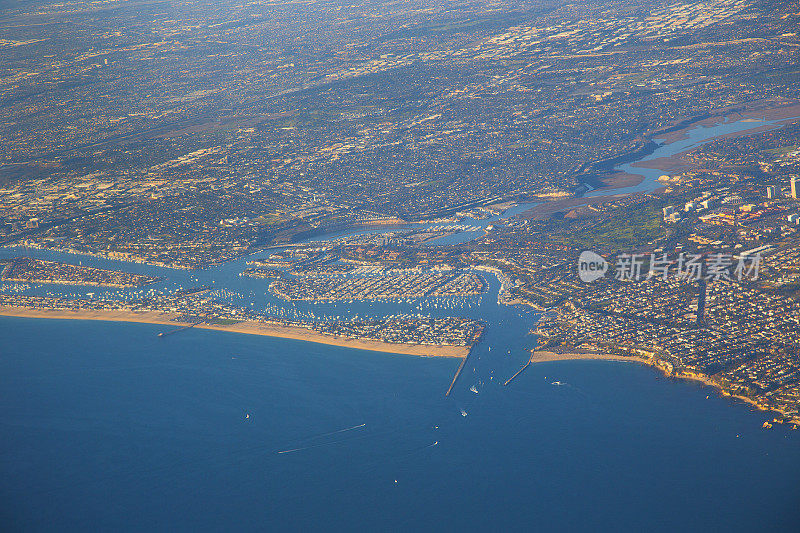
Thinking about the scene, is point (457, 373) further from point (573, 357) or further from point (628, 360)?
point (628, 360)

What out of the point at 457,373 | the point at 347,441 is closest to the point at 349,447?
the point at 347,441

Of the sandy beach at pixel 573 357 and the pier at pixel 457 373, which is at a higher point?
the pier at pixel 457 373

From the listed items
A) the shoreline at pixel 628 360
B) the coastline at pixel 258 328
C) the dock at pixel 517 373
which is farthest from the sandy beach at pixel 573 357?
the coastline at pixel 258 328

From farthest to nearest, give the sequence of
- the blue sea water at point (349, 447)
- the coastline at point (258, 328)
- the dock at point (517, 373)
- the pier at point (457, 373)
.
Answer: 1. the coastline at point (258, 328)
2. the dock at point (517, 373)
3. the pier at point (457, 373)
4. the blue sea water at point (349, 447)

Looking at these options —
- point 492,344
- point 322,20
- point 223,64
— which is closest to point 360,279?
point 492,344

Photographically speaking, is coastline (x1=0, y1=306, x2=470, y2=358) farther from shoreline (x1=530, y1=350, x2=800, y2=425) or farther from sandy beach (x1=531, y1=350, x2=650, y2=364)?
shoreline (x1=530, y1=350, x2=800, y2=425)

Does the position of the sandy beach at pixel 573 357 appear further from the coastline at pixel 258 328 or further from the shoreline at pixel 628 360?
the coastline at pixel 258 328

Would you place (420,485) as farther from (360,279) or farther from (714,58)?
(714,58)
